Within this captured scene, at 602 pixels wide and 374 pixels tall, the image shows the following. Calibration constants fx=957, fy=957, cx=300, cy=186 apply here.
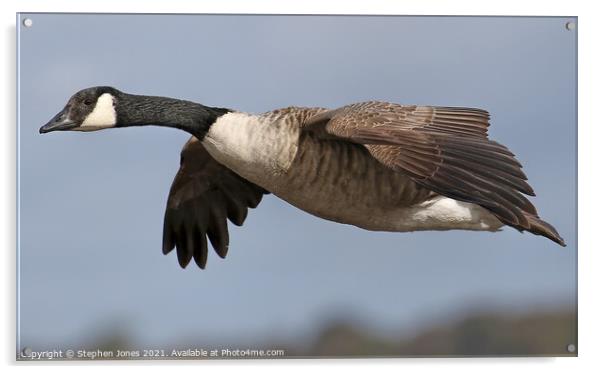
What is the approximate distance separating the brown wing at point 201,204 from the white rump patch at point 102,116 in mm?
602

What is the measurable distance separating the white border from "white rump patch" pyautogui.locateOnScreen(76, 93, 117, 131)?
0.37 meters

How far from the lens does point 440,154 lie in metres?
4.02

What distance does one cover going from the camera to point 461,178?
12.9ft

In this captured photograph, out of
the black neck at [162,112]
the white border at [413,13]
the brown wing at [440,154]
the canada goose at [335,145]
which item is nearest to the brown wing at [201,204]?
the black neck at [162,112]

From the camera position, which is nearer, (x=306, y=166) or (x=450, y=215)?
(x=306, y=166)

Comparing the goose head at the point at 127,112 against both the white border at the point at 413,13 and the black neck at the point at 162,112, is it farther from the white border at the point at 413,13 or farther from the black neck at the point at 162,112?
the white border at the point at 413,13

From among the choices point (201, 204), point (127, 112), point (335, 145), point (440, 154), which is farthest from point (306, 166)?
point (201, 204)

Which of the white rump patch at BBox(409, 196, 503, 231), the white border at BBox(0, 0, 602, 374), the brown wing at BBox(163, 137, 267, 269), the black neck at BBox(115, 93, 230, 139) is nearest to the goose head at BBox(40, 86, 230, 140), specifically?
the black neck at BBox(115, 93, 230, 139)

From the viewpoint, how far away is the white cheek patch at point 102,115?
4535 millimetres

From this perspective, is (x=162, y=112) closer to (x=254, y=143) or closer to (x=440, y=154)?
(x=254, y=143)

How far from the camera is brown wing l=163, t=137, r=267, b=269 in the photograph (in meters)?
5.16

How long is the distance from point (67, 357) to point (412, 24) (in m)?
2.34

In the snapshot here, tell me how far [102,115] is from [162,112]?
0.29 m

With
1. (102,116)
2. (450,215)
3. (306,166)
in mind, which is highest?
(102,116)
